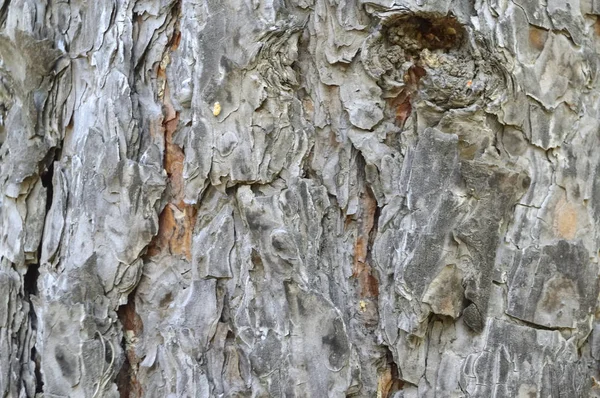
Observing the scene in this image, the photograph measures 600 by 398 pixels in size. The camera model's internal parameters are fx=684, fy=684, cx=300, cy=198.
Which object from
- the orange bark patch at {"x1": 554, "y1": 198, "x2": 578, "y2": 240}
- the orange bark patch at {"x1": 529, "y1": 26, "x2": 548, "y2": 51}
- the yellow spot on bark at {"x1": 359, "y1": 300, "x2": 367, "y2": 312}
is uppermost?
the orange bark patch at {"x1": 529, "y1": 26, "x2": 548, "y2": 51}

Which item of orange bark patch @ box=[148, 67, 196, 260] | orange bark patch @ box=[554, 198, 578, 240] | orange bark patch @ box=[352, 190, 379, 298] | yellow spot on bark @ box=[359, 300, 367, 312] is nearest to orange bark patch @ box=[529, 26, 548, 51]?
orange bark patch @ box=[554, 198, 578, 240]

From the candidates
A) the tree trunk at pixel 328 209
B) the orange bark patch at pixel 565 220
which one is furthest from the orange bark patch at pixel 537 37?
the orange bark patch at pixel 565 220

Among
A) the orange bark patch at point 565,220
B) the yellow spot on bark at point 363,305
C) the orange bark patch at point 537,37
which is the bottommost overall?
the yellow spot on bark at point 363,305

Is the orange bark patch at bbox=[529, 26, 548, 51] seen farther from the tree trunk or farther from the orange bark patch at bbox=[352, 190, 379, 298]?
the orange bark patch at bbox=[352, 190, 379, 298]

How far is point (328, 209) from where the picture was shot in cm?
115

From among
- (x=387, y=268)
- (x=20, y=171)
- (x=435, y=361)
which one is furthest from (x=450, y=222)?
(x=20, y=171)

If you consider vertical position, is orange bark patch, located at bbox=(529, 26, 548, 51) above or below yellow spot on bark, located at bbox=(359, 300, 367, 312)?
above

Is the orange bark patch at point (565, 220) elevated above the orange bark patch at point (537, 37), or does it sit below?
below

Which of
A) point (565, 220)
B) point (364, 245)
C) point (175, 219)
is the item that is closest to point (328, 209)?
point (364, 245)

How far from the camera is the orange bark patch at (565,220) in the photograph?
44.3 inches

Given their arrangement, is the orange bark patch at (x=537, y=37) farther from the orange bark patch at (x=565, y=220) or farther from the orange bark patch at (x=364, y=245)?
the orange bark patch at (x=364, y=245)

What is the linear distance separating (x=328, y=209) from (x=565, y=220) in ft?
1.28

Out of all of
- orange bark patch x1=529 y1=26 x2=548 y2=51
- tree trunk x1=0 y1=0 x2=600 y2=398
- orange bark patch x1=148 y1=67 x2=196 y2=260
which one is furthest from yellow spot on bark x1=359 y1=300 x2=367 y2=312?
orange bark patch x1=529 y1=26 x2=548 y2=51

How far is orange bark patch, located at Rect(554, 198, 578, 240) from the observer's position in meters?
1.12
